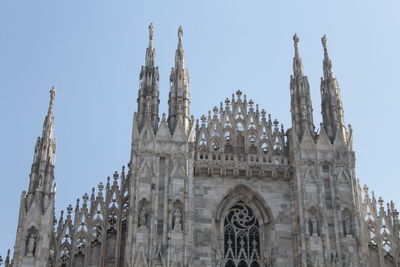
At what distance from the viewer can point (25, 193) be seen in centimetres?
2309

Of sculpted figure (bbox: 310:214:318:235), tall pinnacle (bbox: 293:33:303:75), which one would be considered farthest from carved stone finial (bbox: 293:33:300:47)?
sculpted figure (bbox: 310:214:318:235)

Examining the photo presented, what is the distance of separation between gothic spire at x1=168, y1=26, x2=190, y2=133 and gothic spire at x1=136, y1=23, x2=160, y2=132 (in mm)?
505

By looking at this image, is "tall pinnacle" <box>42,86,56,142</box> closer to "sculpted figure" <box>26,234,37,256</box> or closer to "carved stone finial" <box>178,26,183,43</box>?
"sculpted figure" <box>26,234,37,256</box>

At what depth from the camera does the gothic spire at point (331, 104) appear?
2548 cm

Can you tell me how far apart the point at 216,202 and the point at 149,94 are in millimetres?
4482

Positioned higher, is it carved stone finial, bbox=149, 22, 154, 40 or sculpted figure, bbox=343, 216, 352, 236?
carved stone finial, bbox=149, 22, 154, 40

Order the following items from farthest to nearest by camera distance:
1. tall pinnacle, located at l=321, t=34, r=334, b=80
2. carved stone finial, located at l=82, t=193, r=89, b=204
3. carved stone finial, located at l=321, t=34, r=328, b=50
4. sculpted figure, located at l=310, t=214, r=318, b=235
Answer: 1. carved stone finial, located at l=321, t=34, r=328, b=50
2. tall pinnacle, located at l=321, t=34, r=334, b=80
3. carved stone finial, located at l=82, t=193, r=89, b=204
4. sculpted figure, located at l=310, t=214, r=318, b=235

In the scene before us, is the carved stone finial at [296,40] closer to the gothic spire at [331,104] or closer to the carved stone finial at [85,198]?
the gothic spire at [331,104]

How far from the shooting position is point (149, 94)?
83.8ft

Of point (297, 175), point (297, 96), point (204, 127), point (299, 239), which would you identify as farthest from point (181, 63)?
point (299, 239)

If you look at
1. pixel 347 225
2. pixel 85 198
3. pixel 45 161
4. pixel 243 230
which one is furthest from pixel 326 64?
pixel 45 161

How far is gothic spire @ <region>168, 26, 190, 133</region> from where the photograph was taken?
25.0m

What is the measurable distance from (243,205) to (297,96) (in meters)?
4.49

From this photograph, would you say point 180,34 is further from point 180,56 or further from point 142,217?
point 142,217
